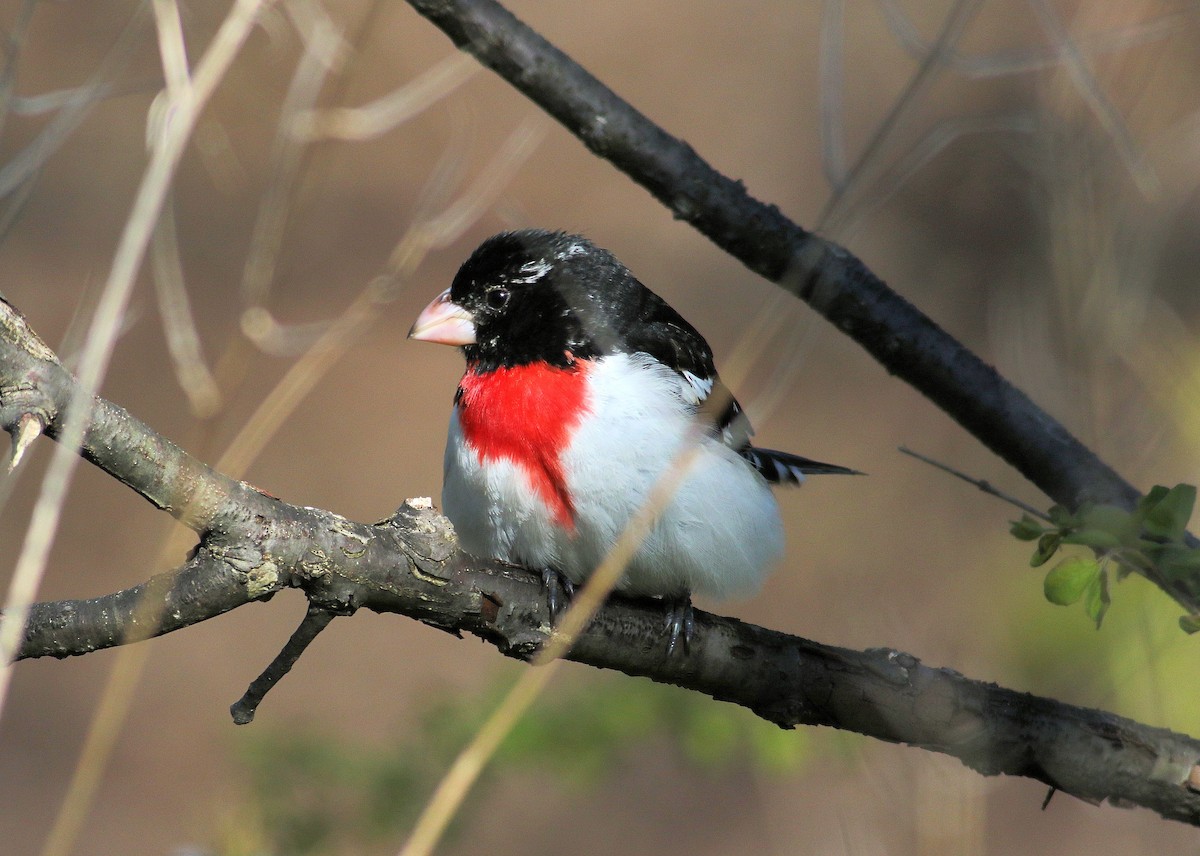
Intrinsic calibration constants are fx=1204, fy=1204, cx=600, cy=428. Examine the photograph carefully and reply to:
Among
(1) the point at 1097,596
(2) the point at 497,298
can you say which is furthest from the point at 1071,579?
(2) the point at 497,298

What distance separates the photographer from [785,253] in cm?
302

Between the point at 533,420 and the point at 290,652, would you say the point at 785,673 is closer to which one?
the point at 533,420

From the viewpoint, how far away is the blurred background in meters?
3.80

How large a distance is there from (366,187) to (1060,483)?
25.1 ft

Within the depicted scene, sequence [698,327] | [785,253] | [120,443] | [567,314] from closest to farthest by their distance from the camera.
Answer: [120,443] < [785,253] < [567,314] < [698,327]

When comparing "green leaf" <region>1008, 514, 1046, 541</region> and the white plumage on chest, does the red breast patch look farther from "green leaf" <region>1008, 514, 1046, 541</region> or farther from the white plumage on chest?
"green leaf" <region>1008, 514, 1046, 541</region>

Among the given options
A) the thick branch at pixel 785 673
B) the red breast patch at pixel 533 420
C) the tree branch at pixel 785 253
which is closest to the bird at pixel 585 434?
the red breast patch at pixel 533 420

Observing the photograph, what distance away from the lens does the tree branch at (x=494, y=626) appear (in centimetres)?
178

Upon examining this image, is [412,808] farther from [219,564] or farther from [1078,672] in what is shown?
[1078,672]

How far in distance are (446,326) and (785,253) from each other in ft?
3.51

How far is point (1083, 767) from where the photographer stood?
8.41ft

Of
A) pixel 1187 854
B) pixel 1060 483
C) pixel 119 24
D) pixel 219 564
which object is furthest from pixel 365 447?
pixel 219 564

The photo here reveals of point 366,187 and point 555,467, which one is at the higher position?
point 366,187

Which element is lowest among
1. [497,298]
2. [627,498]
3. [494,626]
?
[494,626]
